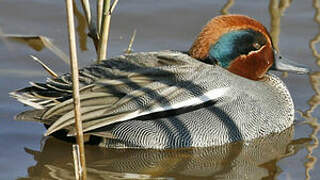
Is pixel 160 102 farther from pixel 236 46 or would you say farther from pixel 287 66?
pixel 287 66

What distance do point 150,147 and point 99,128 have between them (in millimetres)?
430

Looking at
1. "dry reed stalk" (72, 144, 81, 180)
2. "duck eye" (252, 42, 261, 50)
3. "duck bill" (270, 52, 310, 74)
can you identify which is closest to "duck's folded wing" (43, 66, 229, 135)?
"duck eye" (252, 42, 261, 50)

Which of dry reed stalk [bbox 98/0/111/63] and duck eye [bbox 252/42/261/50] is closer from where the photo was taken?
dry reed stalk [bbox 98/0/111/63]

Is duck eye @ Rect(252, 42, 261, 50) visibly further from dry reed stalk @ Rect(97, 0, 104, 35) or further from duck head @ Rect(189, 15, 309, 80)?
dry reed stalk @ Rect(97, 0, 104, 35)

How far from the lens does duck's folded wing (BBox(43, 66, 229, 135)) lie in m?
6.60

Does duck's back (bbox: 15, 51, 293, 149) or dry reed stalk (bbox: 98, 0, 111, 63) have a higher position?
dry reed stalk (bbox: 98, 0, 111, 63)

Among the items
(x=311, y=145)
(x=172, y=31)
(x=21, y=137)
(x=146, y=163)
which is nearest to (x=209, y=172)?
(x=146, y=163)

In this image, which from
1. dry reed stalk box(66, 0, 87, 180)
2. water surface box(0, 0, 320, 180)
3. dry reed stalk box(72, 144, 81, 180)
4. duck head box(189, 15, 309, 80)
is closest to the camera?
dry reed stalk box(66, 0, 87, 180)

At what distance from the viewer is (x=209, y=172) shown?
6.52 metres

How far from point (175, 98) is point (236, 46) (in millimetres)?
810

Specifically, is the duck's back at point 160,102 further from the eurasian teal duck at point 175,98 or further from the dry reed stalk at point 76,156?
the dry reed stalk at point 76,156

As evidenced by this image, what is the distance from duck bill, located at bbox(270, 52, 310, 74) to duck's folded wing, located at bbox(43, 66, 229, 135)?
2.53 feet

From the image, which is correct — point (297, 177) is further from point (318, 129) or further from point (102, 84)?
point (102, 84)

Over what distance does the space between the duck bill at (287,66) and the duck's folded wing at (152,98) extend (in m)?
0.77
